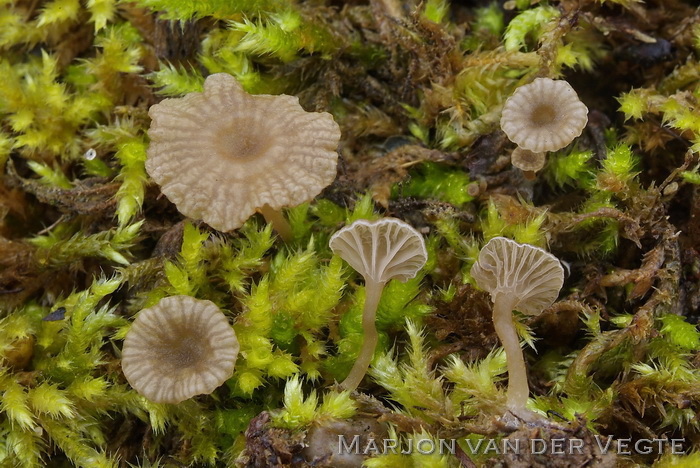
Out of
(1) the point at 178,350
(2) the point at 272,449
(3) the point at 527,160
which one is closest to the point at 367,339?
(2) the point at 272,449

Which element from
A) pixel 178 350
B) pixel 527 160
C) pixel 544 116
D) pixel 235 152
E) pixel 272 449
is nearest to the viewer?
pixel 272 449

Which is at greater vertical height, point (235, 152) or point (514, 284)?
point (235, 152)

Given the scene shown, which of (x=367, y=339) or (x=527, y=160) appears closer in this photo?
(x=367, y=339)

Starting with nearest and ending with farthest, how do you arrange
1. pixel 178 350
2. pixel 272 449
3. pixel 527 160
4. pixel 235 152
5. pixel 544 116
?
pixel 272 449 → pixel 178 350 → pixel 235 152 → pixel 544 116 → pixel 527 160

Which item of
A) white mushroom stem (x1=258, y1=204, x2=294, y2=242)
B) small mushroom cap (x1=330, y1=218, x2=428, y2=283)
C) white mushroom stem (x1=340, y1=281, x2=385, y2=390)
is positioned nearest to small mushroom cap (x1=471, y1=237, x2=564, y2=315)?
small mushroom cap (x1=330, y1=218, x2=428, y2=283)

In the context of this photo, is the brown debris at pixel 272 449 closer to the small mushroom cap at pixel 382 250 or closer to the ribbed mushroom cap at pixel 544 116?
the small mushroom cap at pixel 382 250

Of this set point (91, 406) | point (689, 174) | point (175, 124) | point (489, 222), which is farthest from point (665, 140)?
point (91, 406)

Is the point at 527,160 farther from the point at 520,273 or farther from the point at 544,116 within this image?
the point at 520,273
